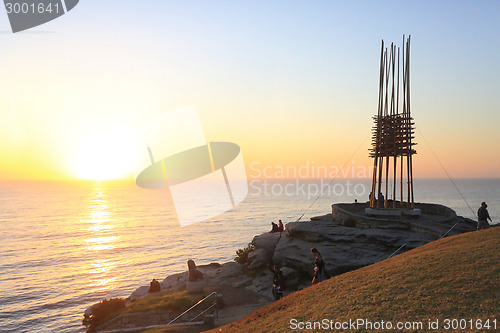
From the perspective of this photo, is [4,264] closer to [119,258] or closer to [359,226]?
[119,258]

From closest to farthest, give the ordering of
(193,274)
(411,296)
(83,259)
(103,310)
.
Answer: (411,296) → (103,310) → (193,274) → (83,259)

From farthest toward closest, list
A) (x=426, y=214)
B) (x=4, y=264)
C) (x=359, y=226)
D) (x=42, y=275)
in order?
(x=4, y=264) < (x=42, y=275) < (x=426, y=214) < (x=359, y=226)

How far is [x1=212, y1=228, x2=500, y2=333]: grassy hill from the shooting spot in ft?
30.8

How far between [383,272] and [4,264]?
2361 inches

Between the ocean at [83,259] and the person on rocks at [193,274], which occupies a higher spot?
the person on rocks at [193,274]

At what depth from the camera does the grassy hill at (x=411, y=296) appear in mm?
9375

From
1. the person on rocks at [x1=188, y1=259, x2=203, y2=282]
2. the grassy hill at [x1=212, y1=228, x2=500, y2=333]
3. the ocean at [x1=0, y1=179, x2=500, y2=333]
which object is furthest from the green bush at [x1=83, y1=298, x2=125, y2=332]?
the grassy hill at [x1=212, y1=228, x2=500, y2=333]

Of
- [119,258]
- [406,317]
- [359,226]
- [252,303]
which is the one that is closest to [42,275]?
[119,258]

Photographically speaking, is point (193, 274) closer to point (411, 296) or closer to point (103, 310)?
point (103, 310)

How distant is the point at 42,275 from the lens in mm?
48438

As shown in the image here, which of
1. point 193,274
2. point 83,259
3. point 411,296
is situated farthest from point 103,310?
point 83,259

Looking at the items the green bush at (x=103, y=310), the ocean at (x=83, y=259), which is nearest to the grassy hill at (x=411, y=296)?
the green bush at (x=103, y=310)

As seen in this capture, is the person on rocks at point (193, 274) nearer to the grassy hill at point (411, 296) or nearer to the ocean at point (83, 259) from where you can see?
the ocean at point (83, 259)

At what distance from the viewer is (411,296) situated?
10.6 m
